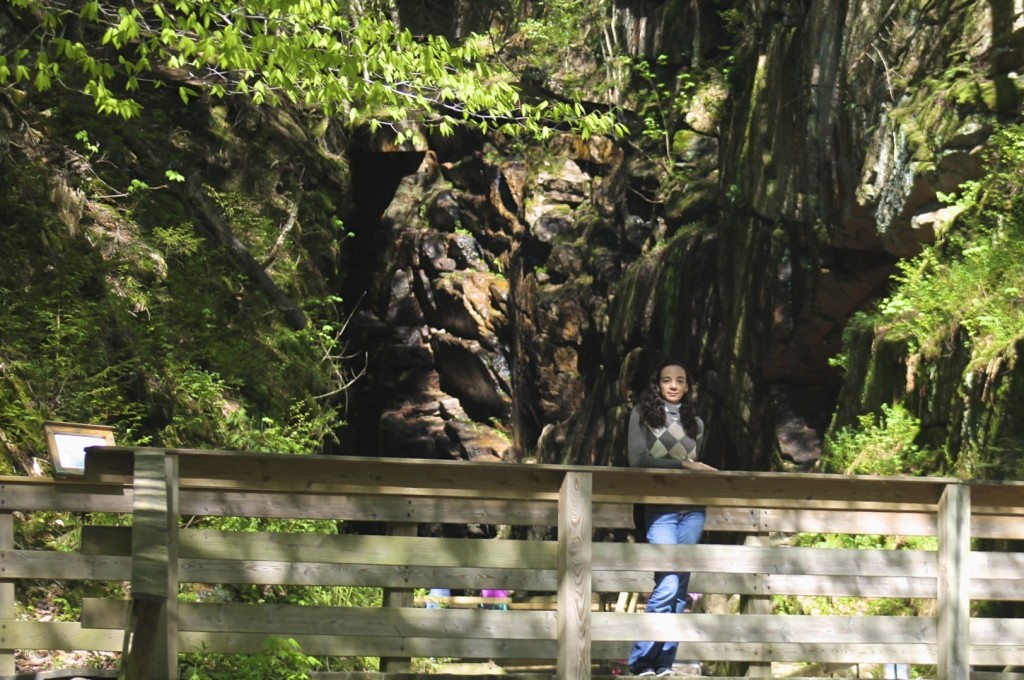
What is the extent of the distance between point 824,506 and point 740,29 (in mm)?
20433

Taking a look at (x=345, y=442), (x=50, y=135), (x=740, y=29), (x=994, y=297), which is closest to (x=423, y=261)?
(x=345, y=442)

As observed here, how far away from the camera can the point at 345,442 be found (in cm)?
2569

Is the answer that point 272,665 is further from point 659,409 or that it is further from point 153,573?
point 659,409

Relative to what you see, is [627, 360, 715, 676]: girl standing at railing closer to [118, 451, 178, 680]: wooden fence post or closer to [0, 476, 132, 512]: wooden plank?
[118, 451, 178, 680]: wooden fence post

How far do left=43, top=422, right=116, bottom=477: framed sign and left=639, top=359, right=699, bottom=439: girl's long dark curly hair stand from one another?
312cm

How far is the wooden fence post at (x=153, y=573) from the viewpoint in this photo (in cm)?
498

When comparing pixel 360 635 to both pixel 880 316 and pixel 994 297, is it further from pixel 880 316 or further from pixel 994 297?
pixel 880 316

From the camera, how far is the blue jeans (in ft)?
22.2

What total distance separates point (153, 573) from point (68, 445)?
5.74 feet

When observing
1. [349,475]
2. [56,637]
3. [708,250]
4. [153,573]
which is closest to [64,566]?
[56,637]

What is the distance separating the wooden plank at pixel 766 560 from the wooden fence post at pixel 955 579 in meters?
0.09

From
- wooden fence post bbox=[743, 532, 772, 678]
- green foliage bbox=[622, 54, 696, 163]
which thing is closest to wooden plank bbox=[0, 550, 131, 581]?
wooden fence post bbox=[743, 532, 772, 678]

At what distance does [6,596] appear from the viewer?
6684 mm

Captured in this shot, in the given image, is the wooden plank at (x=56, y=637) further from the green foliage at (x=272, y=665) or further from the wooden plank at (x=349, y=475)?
the wooden plank at (x=349, y=475)
